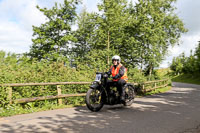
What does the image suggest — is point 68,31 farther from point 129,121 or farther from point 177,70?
point 177,70

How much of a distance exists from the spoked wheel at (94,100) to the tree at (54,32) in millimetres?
22682

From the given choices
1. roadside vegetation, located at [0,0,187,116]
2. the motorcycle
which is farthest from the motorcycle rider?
roadside vegetation, located at [0,0,187,116]

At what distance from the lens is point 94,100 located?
286 inches

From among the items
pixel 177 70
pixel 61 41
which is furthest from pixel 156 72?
pixel 177 70

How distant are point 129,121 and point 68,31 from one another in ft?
92.7

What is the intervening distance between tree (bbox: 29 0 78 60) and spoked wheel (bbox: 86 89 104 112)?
22682 millimetres

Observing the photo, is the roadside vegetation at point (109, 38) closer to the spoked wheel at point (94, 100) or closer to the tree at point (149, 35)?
the tree at point (149, 35)

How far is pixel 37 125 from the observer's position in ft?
17.0

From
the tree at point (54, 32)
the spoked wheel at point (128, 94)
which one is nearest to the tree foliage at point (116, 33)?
the tree at point (54, 32)

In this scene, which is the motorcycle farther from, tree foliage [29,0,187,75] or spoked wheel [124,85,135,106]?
tree foliage [29,0,187,75]

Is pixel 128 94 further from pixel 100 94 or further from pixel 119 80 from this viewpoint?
pixel 100 94

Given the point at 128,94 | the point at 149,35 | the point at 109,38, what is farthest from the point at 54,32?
the point at 128,94

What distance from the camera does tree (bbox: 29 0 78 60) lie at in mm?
30016

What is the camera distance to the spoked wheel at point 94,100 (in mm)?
7051
